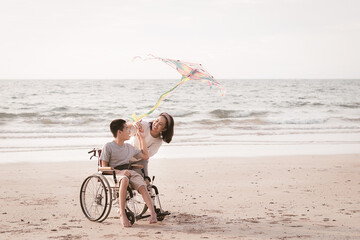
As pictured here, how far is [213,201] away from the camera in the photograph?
20.5ft

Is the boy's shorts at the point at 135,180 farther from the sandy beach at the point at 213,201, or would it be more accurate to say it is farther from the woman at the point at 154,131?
the sandy beach at the point at 213,201

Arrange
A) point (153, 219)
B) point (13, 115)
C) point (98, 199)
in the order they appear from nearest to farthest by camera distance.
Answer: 1. point (153, 219)
2. point (98, 199)
3. point (13, 115)

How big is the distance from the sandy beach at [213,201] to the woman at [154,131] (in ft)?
2.79

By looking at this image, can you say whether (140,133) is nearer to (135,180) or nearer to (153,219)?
(135,180)

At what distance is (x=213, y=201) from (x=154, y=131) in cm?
155

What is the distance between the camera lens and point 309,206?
5.91m

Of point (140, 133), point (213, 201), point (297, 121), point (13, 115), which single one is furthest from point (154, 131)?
point (13, 115)

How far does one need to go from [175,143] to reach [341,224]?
802 cm

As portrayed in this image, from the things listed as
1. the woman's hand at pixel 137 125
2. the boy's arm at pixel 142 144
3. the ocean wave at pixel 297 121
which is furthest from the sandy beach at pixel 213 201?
the ocean wave at pixel 297 121

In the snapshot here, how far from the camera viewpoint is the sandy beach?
4816mm

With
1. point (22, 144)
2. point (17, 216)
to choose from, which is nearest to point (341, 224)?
point (17, 216)

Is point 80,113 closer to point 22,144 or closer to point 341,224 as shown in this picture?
point 22,144

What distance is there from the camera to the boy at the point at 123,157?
16.2 ft

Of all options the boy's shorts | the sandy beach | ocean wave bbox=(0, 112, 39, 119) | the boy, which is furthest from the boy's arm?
ocean wave bbox=(0, 112, 39, 119)
